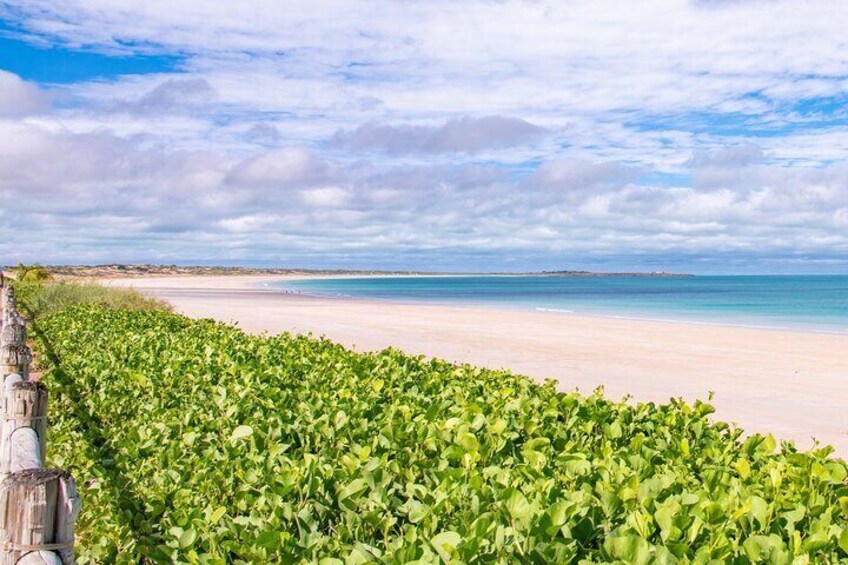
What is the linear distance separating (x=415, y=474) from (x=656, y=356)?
1712 cm

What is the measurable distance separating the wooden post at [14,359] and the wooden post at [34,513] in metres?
5.42

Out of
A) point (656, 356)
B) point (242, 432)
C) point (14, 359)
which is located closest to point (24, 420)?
point (242, 432)

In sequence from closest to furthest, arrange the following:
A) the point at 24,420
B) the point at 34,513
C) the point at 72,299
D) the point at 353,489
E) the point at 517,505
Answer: the point at 34,513
the point at 517,505
the point at 353,489
the point at 24,420
the point at 72,299

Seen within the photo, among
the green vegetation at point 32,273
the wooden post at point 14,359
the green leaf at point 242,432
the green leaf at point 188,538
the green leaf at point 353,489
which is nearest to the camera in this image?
the green leaf at point 188,538

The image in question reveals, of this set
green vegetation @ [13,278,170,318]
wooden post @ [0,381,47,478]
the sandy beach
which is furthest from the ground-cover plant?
green vegetation @ [13,278,170,318]

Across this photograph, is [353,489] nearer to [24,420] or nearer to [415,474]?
[415,474]

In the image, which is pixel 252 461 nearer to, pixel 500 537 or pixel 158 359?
pixel 500 537

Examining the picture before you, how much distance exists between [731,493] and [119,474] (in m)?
4.11

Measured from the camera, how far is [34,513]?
8.91 ft

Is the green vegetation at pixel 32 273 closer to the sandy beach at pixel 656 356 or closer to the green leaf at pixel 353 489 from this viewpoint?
the sandy beach at pixel 656 356

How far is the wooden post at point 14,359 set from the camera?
7.62 metres

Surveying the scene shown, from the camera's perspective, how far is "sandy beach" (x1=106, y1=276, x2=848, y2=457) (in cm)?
1276

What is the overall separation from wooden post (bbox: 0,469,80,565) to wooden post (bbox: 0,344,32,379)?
542 cm

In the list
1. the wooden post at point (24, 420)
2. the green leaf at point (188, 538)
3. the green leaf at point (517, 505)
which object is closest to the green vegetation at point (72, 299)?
the wooden post at point (24, 420)
